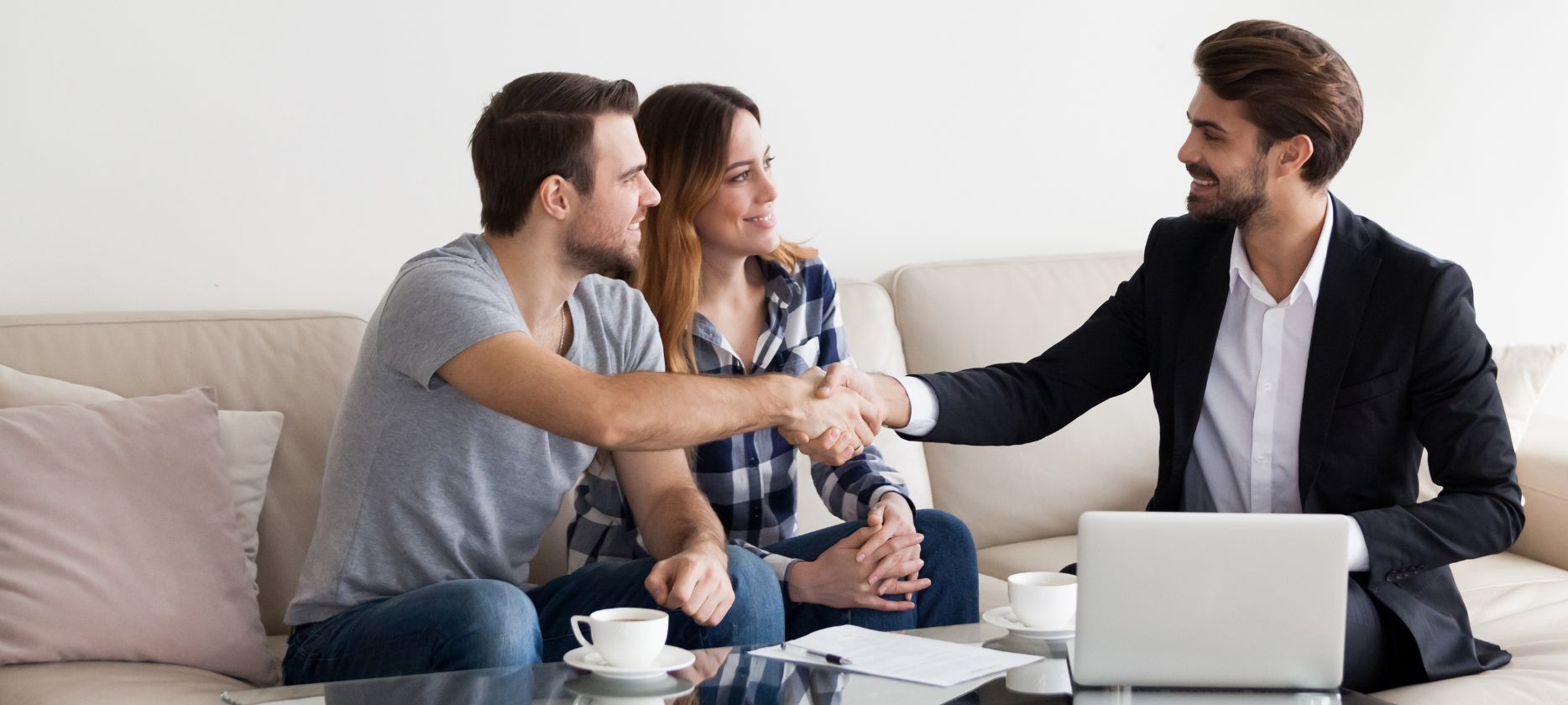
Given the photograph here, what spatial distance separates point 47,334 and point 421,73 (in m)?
0.76

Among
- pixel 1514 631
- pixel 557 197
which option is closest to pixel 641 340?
pixel 557 197

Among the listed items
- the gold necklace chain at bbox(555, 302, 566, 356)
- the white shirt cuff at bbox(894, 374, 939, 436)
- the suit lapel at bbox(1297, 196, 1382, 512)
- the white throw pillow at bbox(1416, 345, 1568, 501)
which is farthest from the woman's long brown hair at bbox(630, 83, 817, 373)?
the white throw pillow at bbox(1416, 345, 1568, 501)

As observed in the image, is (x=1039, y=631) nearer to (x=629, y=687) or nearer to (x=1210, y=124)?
(x=629, y=687)

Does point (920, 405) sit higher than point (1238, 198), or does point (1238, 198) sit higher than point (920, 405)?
point (1238, 198)

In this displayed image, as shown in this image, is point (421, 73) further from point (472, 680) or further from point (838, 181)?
point (472, 680)

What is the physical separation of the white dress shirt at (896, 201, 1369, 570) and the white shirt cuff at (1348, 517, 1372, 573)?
0.17m

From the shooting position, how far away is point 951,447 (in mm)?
2674

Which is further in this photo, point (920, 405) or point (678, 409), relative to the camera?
point (920, 405)

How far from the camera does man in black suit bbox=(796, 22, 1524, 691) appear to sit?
1761 mm

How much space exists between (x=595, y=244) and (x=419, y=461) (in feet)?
1.17

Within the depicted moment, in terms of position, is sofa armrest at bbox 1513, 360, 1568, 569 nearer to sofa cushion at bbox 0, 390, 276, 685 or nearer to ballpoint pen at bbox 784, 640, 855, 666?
ballpoint pen at bbox 784, 640, 855, 666

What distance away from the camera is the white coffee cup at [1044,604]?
5.18ft

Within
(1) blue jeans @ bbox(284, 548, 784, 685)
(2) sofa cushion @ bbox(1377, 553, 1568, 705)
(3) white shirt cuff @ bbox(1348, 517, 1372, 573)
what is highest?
(3) white shirt cuff @ bbox(1348, 517, 1372, 573)

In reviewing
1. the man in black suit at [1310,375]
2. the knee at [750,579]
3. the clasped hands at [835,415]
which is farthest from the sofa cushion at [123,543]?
the man in black suit at [1310,375]
